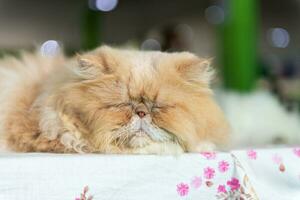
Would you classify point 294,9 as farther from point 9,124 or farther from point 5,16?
point 9,124

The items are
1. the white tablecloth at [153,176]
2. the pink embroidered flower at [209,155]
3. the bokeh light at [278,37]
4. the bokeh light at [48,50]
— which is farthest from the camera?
the bokeh light at [278,37]

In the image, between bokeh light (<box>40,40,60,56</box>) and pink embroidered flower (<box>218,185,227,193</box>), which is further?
bokeh light (<box>40,40,60,56</box>)

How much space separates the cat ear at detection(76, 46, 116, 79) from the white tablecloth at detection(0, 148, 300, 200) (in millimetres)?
204

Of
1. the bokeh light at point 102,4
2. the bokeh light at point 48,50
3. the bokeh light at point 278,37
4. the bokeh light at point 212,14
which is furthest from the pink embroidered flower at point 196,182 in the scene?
the bokeh light at point 278,37

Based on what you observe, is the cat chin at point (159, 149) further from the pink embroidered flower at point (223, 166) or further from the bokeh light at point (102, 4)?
the bokeh light at point (102, 4)

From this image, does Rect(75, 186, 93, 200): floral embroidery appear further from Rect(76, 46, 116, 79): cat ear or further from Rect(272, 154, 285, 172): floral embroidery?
Rect(272, 154, 285, 172): floral embroidery

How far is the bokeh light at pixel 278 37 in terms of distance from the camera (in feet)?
24.3

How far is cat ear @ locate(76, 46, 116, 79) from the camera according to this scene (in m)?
0.94

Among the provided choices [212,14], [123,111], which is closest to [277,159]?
[123,111]

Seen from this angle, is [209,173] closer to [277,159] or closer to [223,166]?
[223,166]

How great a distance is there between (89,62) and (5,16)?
23.9 ft

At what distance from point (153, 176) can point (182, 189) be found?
0.07 metres

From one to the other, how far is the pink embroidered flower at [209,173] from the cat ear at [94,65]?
30 centimetres

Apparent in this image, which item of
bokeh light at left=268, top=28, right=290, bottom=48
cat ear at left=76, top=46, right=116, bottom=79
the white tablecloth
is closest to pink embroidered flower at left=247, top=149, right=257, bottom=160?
the white tablecloth
